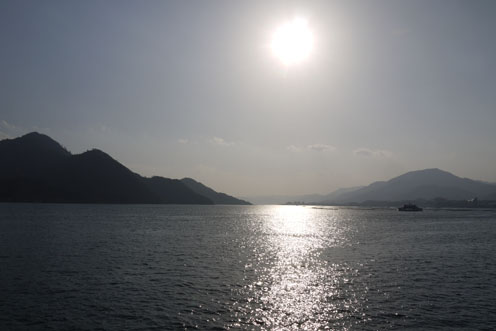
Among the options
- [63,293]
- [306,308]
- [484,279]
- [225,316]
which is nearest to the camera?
[225,316]

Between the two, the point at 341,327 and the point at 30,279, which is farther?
the point at 30,279

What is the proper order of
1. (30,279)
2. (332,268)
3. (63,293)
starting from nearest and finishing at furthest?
(63,293) < (30,279) < (332,268)

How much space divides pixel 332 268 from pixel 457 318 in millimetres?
23670

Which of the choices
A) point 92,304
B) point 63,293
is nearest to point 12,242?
point 63,293

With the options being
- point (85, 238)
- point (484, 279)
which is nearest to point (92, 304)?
point (484, 279)

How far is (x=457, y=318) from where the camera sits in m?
29.4

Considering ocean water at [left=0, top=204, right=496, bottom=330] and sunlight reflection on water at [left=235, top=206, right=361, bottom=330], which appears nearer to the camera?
ocean water at [left=0, top=204, right=496, bottom=330]

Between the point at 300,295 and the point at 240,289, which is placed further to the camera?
the point at 240,289

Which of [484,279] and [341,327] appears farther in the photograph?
[484,279]

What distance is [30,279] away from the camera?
4122 centimetres

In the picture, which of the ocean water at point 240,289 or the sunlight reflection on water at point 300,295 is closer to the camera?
the ocean water at point 240,289

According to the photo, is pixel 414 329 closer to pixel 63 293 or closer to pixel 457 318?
pixel 457 318

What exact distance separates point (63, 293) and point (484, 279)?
5646 cm

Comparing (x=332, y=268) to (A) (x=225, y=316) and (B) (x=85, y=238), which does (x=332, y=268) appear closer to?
(A) (x=225, y=316)
